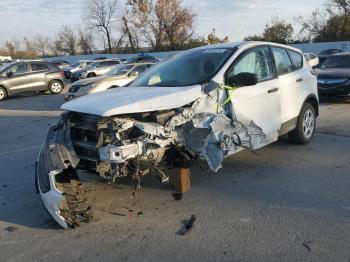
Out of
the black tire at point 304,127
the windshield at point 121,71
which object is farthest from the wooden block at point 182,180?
the windshield at point 121,71

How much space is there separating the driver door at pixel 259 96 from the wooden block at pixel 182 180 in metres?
1.00

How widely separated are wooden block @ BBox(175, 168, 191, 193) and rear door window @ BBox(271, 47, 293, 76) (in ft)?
8.00

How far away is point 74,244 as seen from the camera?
4102 millimetres

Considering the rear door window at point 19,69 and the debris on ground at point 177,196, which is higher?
the rear door window at point 19,69

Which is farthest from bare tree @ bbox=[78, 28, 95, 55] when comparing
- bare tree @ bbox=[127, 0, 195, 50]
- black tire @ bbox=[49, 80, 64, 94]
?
black tire @ bbox=[49, 80, 64, 94]

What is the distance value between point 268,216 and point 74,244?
200 centimetres

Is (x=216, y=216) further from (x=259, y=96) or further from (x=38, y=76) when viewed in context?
(x=38, y=76)

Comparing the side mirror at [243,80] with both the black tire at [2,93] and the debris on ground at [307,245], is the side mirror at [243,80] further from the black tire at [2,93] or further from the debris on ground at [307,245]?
the black tire at [2,93]

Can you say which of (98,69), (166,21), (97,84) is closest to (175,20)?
(166,21)

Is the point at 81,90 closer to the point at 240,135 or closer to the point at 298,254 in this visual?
the point at 240,135

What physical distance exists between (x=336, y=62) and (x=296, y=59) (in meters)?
7.22

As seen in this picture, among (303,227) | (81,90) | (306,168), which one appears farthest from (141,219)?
(81,90)

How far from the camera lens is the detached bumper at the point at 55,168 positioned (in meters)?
4.35

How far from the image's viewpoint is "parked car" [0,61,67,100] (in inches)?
800
